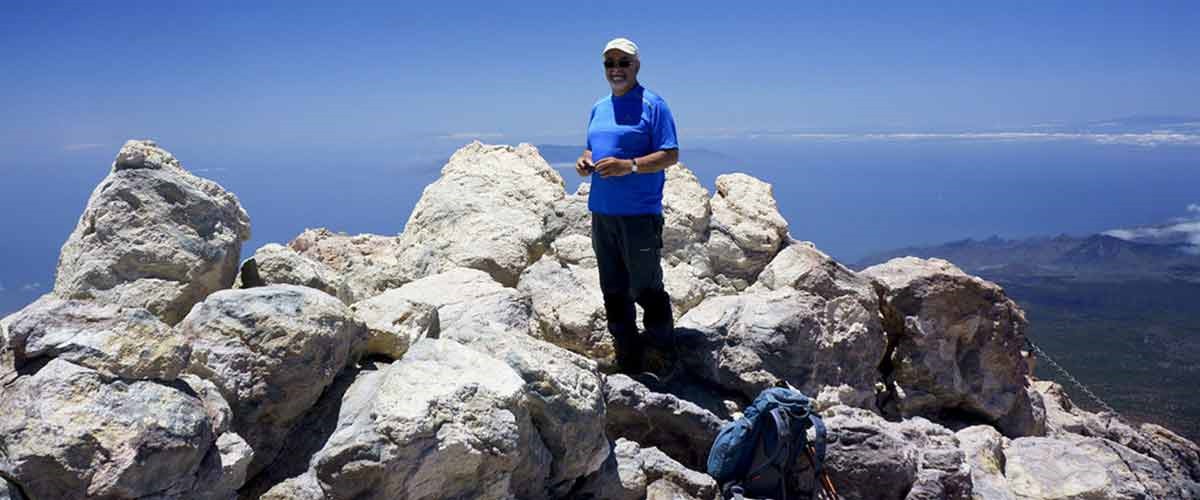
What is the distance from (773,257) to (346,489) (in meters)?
7.44

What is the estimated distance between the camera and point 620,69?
7438 millimetres

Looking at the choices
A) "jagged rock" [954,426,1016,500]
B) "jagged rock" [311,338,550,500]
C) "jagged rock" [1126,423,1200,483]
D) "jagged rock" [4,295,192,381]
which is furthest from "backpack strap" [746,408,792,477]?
"jagged rock" [1126,423,1200,483]

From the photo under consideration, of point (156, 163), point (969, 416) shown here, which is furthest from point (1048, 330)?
point (156, 163)

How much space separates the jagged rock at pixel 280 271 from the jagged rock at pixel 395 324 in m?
0.98

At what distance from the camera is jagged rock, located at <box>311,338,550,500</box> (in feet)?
17.0

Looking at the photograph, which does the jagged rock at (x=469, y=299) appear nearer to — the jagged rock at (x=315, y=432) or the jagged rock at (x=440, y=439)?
the jagged rock at (x=315, y=432)

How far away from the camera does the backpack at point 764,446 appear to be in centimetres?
728

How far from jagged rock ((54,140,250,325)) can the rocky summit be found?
0.02m

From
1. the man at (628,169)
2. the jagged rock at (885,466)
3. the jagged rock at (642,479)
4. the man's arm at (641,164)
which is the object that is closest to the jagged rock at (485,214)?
the man at (628,169)

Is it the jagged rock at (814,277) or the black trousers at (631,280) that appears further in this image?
the jagged rock at (814,277)

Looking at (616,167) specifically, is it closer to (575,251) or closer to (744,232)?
(575,251)

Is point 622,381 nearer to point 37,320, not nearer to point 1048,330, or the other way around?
point 37,320

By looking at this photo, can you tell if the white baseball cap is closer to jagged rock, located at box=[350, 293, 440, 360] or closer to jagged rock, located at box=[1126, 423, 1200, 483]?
jagged rock, located at box=[350, 293, 440, 360]

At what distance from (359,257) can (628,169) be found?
5.62 meters
